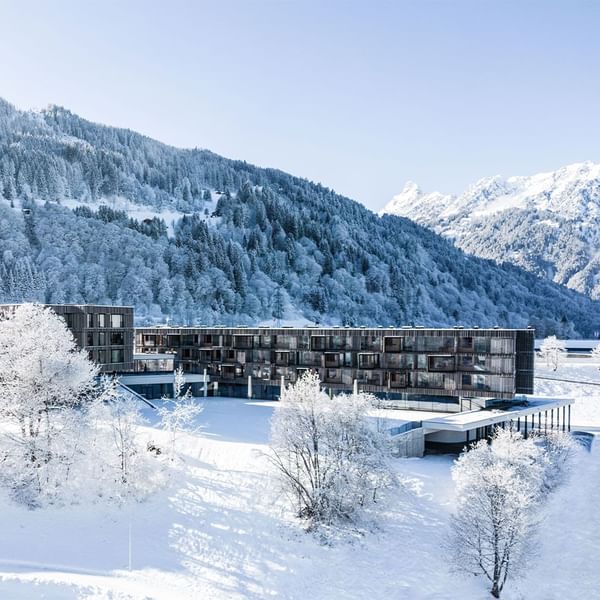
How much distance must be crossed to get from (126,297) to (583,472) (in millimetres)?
141254

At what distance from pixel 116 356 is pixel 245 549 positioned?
39194 millimetres

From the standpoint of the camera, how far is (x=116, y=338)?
6794cm

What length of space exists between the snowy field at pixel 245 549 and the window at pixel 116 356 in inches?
1047

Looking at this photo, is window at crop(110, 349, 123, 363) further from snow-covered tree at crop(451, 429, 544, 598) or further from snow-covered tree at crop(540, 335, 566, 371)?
snow-covered tree at crop(540, 335, 566, 371)

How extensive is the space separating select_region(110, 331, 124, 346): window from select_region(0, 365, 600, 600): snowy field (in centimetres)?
2721

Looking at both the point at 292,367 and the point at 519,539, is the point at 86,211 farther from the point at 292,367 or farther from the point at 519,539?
the point at 519,539

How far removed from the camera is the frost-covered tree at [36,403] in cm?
3775

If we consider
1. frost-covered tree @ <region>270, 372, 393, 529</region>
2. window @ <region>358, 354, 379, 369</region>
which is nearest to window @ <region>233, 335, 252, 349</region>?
window @ <region>358, 354, 379, 369</region>

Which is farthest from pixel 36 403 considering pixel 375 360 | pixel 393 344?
pixel 393 344

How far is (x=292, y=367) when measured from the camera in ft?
238

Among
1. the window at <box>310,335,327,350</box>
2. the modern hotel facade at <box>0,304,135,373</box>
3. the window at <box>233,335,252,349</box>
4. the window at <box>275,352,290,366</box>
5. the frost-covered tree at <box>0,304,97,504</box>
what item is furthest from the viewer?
the window at <box>233,335,252,349</box>

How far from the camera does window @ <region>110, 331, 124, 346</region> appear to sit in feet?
221

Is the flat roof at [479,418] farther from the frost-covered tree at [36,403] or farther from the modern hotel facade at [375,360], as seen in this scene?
the frost-covered tree at [36,403]

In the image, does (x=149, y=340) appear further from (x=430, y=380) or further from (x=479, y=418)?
(x=479, y=418)
